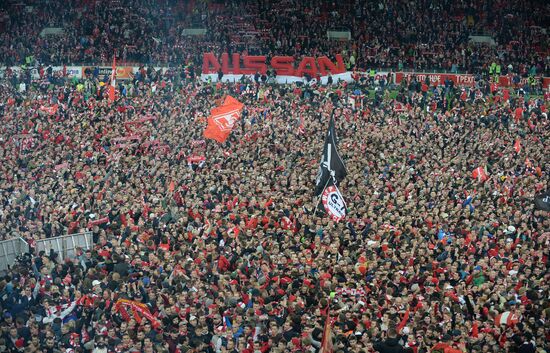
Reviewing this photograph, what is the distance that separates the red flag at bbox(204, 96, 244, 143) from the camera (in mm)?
25281

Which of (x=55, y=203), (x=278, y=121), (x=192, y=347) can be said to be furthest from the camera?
(x=278, y=121)

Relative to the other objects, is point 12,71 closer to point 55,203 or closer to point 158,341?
point 55,203

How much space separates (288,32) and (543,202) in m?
25.6

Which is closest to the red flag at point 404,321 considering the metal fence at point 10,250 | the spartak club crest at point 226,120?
the metal fence at point 10,250

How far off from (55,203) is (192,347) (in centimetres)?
927

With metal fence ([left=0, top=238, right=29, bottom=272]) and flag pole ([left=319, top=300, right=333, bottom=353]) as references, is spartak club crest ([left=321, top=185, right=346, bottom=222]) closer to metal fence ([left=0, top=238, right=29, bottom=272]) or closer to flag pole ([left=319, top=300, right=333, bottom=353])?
metal fence ([left=0, top=238, right=29, bottom=272])

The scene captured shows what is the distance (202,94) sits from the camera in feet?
108

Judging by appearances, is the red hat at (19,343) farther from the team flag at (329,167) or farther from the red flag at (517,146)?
the red flag at (517,146)

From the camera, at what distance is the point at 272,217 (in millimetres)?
18781

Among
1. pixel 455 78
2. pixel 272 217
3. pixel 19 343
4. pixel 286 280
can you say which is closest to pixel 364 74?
pixel 455 78

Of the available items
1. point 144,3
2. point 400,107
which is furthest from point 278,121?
point 144,3

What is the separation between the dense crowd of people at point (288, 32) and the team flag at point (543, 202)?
1887cm

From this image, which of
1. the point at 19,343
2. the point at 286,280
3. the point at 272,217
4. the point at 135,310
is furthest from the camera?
the point at 272,217

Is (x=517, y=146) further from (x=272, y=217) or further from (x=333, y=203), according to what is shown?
(x=272, y=217)
